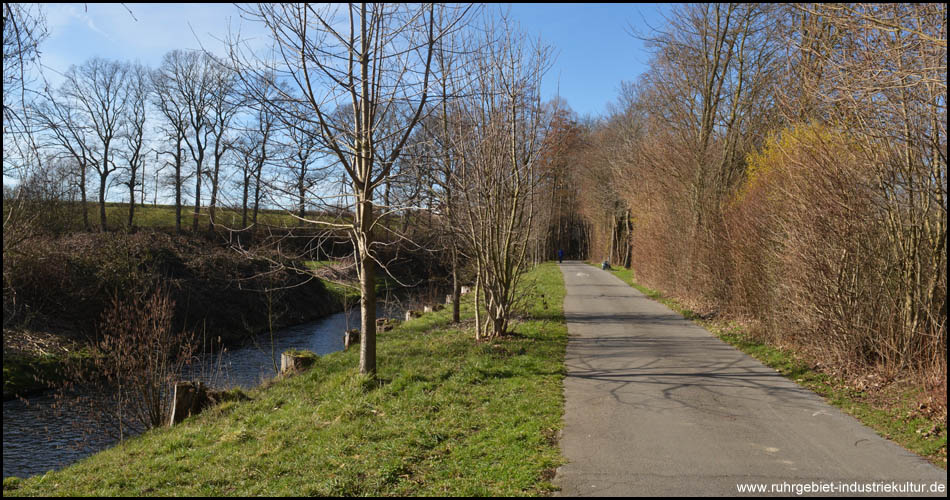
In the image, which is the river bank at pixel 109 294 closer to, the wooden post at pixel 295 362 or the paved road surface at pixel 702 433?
the wooden post at pixel 295 362

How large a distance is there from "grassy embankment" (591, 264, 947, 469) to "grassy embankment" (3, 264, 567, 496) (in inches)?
130

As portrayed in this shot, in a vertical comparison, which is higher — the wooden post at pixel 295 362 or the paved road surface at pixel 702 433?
the paved road surface at pixel 702 433

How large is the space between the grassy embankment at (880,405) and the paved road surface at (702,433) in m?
0.16

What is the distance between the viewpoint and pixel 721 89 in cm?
2006

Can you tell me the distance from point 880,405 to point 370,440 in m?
5.86

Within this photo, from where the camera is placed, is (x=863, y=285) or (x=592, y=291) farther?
(x=592, y=291)

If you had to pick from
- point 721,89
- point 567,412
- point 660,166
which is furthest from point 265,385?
point 721,89

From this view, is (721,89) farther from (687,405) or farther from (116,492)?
(116,492)

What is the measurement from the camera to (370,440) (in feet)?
20.4

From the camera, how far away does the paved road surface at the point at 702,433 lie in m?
4.79

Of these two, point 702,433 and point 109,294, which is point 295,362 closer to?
point 702,433

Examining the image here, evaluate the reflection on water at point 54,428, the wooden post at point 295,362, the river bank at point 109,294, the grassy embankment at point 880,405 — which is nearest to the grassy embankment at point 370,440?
the wooden post at point 295,362

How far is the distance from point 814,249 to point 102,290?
21279 millimetres

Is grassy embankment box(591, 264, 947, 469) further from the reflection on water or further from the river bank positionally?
the reflection on water
